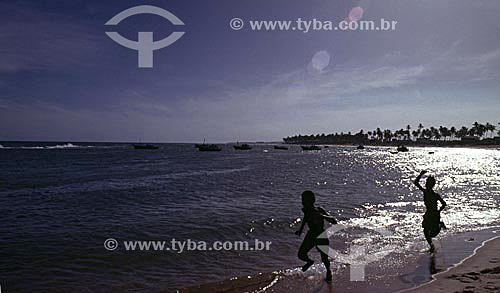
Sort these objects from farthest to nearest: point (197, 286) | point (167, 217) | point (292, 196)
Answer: point (292, 196), point (167, 217), point (197, 286)

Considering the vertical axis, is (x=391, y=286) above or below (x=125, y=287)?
above

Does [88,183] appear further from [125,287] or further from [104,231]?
[125,287]

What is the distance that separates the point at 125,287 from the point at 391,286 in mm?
5990

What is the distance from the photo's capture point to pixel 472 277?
6992 mm

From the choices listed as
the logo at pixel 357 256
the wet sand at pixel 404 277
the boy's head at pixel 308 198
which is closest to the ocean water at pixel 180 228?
the logo at pixel 357 256

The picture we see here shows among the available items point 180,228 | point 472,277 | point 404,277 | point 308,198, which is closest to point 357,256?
point 404,277

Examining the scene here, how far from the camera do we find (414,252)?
9.50 metres

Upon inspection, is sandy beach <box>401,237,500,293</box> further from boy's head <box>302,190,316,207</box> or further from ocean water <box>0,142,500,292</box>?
boy's head <box>302,190,316,207</box>

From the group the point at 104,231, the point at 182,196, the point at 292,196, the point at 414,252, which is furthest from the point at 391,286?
the point at 182,196

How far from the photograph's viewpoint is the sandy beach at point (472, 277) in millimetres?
6341

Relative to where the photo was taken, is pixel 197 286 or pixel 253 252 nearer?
pixel 197 286

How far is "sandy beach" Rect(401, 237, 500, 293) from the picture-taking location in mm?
6341

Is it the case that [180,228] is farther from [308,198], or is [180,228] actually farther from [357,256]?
[308,198]

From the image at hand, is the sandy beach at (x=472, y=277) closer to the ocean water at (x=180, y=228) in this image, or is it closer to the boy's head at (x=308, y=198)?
the ocean water at (x=180, y=228)
